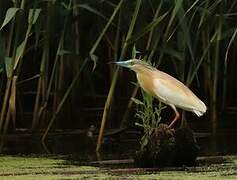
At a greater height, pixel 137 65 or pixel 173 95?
pixel 137 65

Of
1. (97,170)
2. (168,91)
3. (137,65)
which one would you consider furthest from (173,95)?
(97,170)

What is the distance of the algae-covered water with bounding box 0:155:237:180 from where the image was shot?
289cm

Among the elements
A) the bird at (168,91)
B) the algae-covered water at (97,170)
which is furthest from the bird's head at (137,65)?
the algae-covered water at (97,170)

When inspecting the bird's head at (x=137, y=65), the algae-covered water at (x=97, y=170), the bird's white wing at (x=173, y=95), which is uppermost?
the bird's head at (x=137, y=65)

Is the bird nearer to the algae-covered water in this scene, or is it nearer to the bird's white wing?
the bird's white wing

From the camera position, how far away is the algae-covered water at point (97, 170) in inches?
114

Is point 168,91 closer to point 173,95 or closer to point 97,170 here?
point 173,95

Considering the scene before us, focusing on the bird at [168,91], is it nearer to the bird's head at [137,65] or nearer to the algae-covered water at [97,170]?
the bird's head at [137,65]

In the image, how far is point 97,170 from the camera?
10.1 ft

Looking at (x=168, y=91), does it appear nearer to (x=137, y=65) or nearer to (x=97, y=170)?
(x=137, y=65)

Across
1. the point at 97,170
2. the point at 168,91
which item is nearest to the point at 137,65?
the point at 168,91

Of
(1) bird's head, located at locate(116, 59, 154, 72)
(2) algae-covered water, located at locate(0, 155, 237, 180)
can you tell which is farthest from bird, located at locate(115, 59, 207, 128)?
(2) algae-covered water, located at locate(0, 155, 237, 180)

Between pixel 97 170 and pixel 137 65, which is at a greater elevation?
pixel 137 65

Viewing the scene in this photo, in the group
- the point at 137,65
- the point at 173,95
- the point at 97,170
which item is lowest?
the point at 97,170
